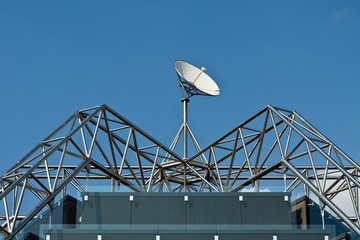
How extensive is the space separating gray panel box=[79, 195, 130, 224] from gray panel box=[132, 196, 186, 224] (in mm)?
614

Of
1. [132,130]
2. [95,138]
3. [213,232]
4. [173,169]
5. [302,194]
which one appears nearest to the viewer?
[213,232]

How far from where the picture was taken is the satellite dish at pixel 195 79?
71625 mm

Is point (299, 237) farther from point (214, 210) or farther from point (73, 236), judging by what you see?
point (73, 236)

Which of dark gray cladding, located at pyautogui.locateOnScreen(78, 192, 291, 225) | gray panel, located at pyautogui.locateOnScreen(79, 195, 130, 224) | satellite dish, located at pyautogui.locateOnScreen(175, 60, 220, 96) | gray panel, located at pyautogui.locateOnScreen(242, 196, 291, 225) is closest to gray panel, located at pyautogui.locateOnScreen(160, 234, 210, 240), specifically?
dark gray cladding, located at pyautogui.locateOnScreen(78, 192, 291, 225)

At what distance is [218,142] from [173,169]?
616cm

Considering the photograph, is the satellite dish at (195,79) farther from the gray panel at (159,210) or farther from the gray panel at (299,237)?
the gray panel at (299,237)

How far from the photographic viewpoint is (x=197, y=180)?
73062mm

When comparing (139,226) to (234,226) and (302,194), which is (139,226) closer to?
(234,226)

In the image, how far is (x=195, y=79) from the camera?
7244 centimetres

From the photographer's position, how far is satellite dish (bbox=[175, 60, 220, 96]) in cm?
7162

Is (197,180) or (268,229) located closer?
(268,229)

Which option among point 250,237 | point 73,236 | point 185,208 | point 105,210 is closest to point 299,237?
point 250,237

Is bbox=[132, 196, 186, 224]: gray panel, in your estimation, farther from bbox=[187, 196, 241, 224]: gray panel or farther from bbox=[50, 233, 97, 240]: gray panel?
bbox=[50, 233, 97, 240]: gray panel

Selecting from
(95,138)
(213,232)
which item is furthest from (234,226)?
(95,138)
